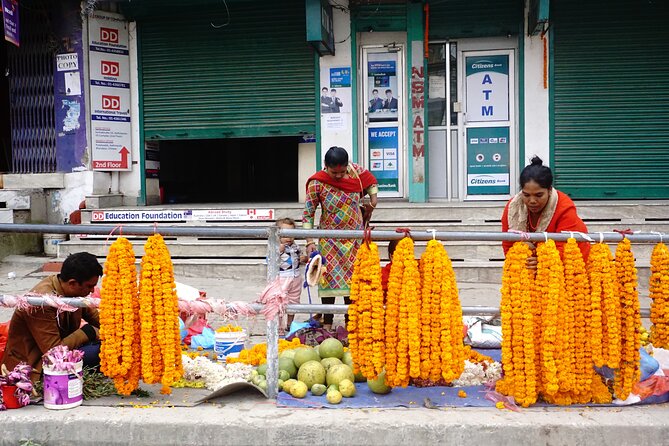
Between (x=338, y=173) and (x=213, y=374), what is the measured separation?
2166mm

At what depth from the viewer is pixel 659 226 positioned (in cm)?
815

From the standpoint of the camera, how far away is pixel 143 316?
11.6ft

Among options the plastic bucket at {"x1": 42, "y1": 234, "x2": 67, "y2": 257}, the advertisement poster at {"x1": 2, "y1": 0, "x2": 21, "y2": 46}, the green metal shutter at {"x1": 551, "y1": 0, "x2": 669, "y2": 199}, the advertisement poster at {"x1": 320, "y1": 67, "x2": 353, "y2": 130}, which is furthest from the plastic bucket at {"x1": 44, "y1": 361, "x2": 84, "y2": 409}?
the green metal shutter at {"x1": 551, "y1": 0, "x2": 669, "y2": 199}

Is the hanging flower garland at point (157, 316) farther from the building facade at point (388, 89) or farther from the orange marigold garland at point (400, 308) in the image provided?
the building facade at point (388, 89)

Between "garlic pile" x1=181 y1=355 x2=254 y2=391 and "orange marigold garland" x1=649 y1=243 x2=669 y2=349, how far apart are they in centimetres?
263

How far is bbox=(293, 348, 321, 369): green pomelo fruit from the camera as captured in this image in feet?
13.2

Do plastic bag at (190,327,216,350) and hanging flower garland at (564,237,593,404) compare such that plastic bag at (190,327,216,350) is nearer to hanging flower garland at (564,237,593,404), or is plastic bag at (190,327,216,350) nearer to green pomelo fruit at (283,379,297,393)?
green pomelo fruit at (283,379,297,393)

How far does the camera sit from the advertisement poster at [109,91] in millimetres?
10117

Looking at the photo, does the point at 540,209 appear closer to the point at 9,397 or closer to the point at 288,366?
the point at 288,366

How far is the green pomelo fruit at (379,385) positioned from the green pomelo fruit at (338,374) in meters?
0.14

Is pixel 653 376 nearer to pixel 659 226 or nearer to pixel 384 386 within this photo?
pixel 384 386

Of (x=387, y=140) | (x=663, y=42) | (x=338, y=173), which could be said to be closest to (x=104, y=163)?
(x=387, y=140)

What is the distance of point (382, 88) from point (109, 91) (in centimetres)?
476

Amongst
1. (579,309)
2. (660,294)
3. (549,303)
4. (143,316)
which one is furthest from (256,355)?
(660,294)
